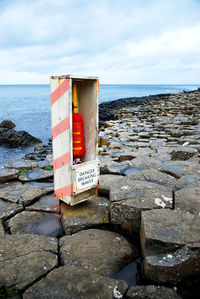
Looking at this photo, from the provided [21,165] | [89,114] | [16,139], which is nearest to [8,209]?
[89,114]

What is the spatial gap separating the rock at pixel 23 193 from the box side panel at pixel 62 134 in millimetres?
658

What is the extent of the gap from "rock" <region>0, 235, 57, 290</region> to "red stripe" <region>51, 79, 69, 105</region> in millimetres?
1627

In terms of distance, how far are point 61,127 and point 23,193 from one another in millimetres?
1545

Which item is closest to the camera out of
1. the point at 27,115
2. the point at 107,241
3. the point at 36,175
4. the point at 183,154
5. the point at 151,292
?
the point at 151,292

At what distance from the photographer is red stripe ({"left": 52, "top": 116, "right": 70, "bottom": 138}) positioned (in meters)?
2.80

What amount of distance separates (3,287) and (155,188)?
197 centimetres

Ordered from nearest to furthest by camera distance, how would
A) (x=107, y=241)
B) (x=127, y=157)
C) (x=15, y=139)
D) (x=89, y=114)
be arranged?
(x=107, y=241), (x=89, y=114), (x=127, y=157), (x=15, y=139)

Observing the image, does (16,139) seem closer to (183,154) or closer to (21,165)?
(21,165)

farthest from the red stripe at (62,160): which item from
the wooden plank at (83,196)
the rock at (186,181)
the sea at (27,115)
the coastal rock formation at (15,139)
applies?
the coastal rock formation at (15,139)

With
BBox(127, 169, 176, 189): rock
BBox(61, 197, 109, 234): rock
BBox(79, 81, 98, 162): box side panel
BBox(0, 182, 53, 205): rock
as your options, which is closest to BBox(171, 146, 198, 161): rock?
BBox(127, 169, 176, 189): rock

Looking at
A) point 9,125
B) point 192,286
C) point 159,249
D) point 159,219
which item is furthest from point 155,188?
point 9,125

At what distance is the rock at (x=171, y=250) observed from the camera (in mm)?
2053

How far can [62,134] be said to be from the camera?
2943mm

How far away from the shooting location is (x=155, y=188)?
10.0 feet
